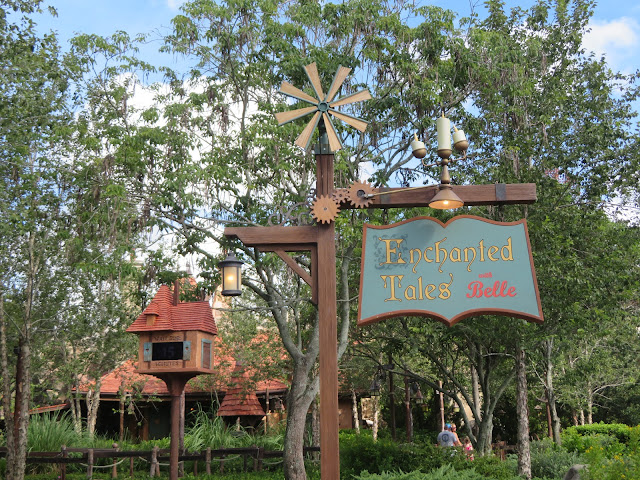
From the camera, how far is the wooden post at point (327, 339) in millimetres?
6805

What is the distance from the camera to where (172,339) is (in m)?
12.5

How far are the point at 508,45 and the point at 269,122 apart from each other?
6.64 metres

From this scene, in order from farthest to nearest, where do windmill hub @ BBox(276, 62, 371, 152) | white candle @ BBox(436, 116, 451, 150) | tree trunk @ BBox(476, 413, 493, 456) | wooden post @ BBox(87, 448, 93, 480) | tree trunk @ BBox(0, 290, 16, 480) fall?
tree trunk @ BBox(476, 413, 493, 456) < wooden post @ BBox(87, 448, 93, 480) < tree trunk @ BBox(0, 290, 16, 480) < windmill hub @ BBox(276, 62, 371, 152) < white candle @ BBox(436, 116, 451, 150)

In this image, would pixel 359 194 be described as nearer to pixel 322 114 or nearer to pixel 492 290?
pixel 322 114

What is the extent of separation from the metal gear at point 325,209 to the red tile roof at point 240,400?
1789cm

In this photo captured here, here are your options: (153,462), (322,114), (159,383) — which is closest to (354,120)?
(322,114)

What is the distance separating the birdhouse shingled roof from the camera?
40.6 feet

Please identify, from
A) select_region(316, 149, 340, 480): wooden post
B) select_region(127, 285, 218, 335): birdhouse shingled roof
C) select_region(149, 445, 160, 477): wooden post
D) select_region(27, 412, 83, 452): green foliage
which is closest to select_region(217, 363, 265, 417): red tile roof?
select_region(27, 412, 83, 452): green foliage

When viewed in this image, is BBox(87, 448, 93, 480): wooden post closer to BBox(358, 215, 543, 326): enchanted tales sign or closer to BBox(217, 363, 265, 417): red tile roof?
BBox(217, 363, 265, 417): red tile roof

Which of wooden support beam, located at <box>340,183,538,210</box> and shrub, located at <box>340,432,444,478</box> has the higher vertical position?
wooden support beam, located at <box>340,183,538,210</box>

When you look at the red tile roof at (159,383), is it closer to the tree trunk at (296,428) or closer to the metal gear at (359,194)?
the tree trunk at (296,428)

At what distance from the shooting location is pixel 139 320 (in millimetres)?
12695

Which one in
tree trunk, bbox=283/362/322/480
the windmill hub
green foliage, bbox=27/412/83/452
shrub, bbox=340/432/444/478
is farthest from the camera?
green foliage, bbox=27/412/83/452

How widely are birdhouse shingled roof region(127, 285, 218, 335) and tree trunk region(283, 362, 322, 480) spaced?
13.3 feet
